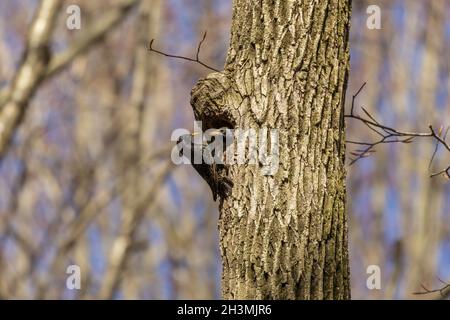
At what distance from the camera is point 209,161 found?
3.67 m

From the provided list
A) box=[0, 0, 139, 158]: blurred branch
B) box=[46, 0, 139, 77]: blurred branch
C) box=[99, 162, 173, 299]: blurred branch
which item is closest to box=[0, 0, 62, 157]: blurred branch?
box=[0, 0, 139, 158]: blurred branch

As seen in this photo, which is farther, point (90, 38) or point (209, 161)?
point (90, 38)

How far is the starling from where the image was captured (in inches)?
143

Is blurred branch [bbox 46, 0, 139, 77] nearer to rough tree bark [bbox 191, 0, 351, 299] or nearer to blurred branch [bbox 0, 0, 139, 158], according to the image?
blurred branch [bbox 0, 0, 139, 158]

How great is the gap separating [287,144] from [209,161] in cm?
37

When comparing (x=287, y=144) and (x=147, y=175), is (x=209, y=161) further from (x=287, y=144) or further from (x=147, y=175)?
(x=147, y=175)

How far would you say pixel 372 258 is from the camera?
13664 mm

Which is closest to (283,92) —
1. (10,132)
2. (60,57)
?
(10,132)

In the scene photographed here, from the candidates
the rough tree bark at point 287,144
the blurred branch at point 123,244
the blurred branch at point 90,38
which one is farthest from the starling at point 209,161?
the blurred branch at point 123,244

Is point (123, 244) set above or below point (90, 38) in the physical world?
below

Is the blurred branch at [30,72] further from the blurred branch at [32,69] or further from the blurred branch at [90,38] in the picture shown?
the blurred branch at [90,38]

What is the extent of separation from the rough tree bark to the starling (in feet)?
0.15

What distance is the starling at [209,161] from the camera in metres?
3.62

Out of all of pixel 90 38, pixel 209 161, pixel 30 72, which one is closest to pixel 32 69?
pixel 30 72
